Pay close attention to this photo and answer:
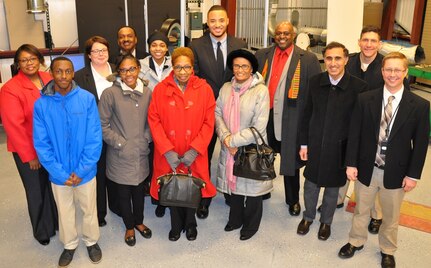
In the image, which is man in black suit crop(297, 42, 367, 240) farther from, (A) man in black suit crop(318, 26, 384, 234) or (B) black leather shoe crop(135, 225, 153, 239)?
(B) black leather shoe crop(135, 225, 153, 239)

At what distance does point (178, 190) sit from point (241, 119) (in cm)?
65

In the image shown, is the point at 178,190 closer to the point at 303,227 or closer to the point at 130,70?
the point at 130,70

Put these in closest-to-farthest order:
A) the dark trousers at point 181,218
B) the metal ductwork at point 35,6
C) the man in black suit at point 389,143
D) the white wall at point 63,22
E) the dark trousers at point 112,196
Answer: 1. the man in black suit at point 389,143
2. the dark trousers at point 181,218
3. the dark trousers at point 112,196
4. the metal ductwork at point 35,6
5. the white wall at point 63,22

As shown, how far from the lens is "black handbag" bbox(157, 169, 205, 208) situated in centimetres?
263

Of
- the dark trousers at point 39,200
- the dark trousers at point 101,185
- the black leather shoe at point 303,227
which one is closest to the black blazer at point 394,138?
the black leather shoe at point 303,227

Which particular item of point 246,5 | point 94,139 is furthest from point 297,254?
point 246,5

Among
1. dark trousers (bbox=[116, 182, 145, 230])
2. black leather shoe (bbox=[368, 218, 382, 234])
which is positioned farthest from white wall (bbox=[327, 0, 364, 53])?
dark trousers (bbox=[116, 182, 145, 230])

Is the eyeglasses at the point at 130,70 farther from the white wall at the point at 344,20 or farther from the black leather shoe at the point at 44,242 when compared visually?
the white wall at the point at 344,20

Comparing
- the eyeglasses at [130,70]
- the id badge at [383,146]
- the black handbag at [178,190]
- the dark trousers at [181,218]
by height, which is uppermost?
the eyeglasses at [130,70]

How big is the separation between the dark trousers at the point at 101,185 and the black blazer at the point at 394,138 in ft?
5.72

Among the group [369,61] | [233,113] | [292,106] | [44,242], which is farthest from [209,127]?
[44,242]

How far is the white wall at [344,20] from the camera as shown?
5832 mm

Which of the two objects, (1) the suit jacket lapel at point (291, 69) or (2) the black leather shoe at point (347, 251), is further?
(1) the suit jacket lapel at point (291, 69)

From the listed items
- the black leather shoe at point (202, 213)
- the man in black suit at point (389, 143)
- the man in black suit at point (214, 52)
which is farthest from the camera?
the black leather shoe at point (202, 213)
